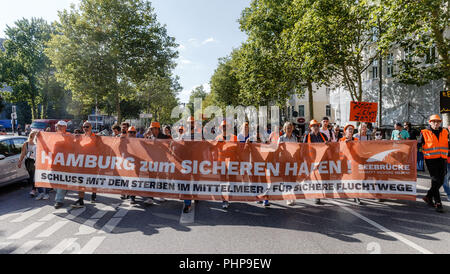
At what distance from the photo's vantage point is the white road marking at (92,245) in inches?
157

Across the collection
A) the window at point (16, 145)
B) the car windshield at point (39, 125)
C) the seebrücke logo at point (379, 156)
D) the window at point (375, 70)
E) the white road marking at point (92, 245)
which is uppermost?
the window at point (375, 70)

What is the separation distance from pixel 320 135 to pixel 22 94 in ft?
135

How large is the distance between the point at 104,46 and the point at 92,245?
21554mm

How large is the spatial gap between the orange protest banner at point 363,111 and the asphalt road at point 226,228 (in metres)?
5.66

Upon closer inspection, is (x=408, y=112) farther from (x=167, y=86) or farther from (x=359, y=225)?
(x=167, y=86)

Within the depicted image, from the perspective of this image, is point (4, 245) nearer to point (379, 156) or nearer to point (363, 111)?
point (379, 156)

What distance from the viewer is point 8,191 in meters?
8.23

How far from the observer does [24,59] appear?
36906 mm

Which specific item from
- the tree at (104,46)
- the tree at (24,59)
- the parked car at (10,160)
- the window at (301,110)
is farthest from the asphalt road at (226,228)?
the window at (301,110)

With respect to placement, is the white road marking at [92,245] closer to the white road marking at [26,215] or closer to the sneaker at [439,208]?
the white road marking at [26,215]

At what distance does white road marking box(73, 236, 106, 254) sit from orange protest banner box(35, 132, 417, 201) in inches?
64.6

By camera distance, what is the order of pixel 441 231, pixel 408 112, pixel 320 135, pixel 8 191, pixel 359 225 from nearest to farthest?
pixel 441 231, pixel 359 225, pixel 320 135, pixel 8 191, pixel 408 112

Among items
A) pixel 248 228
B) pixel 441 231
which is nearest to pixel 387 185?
pixel 441 231

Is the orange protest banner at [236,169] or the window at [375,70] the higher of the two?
the window at [375,70]
